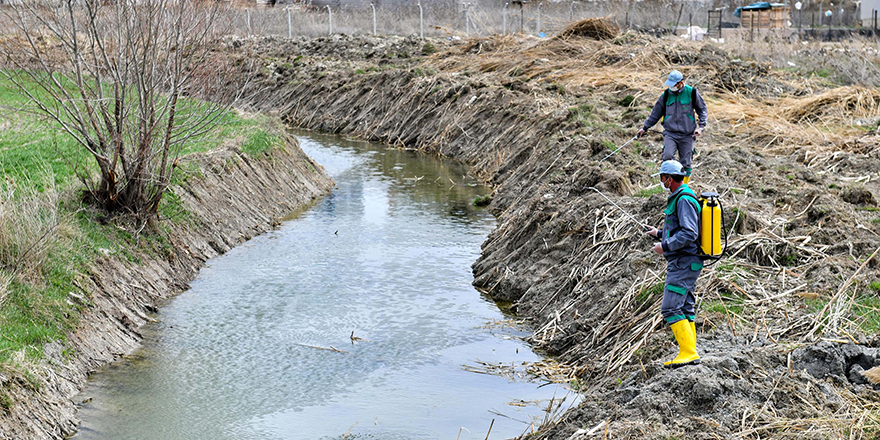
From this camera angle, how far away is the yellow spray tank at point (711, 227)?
25.4 feet

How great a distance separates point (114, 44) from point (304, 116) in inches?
731

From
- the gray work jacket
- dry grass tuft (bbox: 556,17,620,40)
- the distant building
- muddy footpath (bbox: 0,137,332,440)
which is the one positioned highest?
the distant building

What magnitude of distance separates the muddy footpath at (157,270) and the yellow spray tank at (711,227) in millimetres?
6335

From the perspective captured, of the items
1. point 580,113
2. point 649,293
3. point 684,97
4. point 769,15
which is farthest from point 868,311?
point 769,15

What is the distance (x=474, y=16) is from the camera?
1836 inches

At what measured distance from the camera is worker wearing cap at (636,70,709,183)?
13273 mm

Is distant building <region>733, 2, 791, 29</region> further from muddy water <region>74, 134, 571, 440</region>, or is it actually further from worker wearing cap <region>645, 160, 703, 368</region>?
worker wearing cap <region>645, 160, 703, 368</region>

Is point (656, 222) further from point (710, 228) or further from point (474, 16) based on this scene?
point (474, 16)

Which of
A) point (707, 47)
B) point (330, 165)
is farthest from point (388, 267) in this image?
point (707, 47)

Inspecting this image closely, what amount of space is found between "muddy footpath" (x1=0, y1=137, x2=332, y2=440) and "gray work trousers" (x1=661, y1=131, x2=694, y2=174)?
757cm

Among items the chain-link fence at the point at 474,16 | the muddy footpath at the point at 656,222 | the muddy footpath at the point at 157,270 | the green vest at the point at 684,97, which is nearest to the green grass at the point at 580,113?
the muddy footpath at the point at 656,222

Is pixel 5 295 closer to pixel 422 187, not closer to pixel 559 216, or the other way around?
pixel 559 216

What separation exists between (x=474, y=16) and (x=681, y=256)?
40209 mm

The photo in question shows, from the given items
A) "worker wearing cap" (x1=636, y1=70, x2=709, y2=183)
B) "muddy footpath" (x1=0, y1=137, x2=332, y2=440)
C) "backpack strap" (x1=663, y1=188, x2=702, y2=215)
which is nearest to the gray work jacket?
"worker wearing cap" (x1=636, y1=70, x2=709, y2=183)
